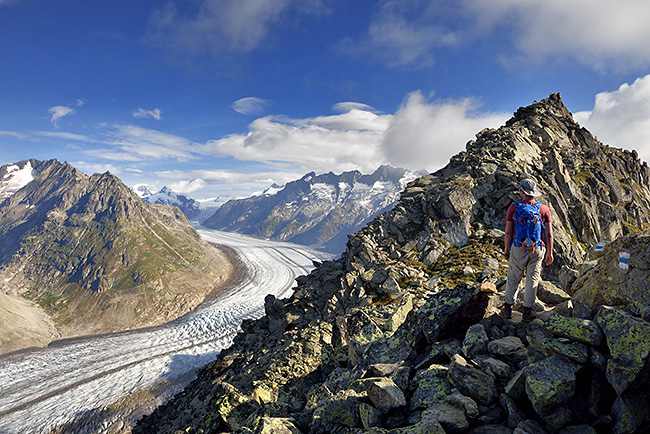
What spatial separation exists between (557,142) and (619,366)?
55140mm

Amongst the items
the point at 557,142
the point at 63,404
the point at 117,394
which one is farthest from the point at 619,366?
the point at 63,404

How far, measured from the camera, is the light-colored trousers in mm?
10375

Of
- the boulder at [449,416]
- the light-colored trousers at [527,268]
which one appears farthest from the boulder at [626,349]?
the boulder at [449,416]

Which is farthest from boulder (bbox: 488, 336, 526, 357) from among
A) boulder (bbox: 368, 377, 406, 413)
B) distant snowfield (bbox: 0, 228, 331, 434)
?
distant snowfield (bbox: 0, 228, 331, 434)

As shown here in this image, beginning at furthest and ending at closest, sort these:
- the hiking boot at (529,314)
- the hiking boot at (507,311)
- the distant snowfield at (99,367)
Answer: the distant snowfield at (99,367)
the hiking boot at (507,311)
the hiking boot at (529,314)

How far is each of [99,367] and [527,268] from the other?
356 ft

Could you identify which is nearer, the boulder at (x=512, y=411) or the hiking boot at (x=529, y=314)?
the boulder at (x=512, y=411)

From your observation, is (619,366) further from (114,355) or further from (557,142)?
(114,355)

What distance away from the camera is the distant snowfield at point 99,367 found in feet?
214

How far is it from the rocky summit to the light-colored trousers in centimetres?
99

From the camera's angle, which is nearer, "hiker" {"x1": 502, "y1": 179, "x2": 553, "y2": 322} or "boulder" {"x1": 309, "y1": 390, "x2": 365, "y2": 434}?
"boulder" {"x1": 309, "y1": 390, "x2": 365, "y2": 434}

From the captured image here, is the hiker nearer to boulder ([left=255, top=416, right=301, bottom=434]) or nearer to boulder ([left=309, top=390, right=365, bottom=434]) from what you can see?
boulder ([left=309, top=390, right=365, bottom=434])

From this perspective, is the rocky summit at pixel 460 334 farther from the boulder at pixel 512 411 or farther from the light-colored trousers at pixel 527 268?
the light-colored trousers at pixel 527 268

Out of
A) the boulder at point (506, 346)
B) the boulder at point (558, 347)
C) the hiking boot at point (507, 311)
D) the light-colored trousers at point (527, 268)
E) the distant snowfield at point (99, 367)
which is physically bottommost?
the distant snowfield at point (99, 367)
